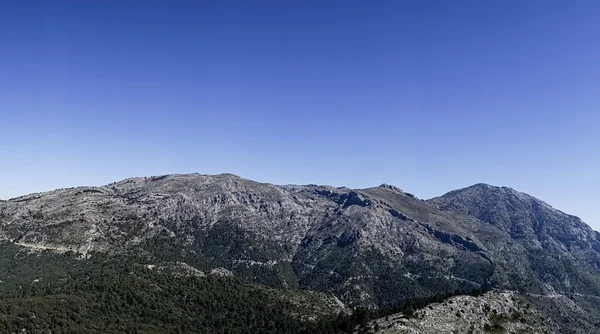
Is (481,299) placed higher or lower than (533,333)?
higher

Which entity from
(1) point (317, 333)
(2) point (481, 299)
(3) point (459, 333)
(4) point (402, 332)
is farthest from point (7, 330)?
(2) point (481, 299)

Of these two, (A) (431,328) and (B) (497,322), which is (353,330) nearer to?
(A) (431,328)

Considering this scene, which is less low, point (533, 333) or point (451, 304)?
point (451, 304)

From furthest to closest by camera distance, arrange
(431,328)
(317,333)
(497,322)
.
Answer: (497,322), (317,333), (431,328)

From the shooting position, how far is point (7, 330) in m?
197

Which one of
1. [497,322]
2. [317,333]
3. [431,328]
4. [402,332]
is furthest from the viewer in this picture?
[497,322]

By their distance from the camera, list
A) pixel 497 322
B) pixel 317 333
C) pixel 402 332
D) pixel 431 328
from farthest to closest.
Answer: pixel 497 322, pixel 317 333, pixel 431 328, pixel 402 332

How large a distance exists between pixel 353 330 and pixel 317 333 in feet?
63.4

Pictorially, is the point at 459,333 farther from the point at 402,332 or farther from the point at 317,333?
the point at 317,333

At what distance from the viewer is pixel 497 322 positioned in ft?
607

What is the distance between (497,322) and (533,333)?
1714 centimetres

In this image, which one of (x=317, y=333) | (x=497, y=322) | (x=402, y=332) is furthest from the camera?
(x=497, y=322)

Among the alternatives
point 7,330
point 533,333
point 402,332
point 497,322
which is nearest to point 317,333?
point 402,332

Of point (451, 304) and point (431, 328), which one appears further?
point (451, 304)
